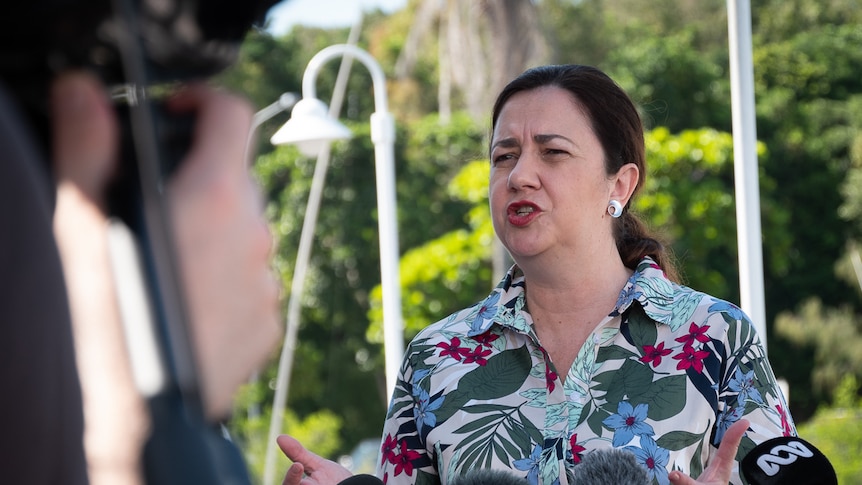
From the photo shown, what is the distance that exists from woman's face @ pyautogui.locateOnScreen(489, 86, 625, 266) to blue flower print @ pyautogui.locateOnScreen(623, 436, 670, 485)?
535 mm

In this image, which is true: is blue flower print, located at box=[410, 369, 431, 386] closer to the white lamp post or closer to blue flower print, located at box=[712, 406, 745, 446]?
blue flower print, located at box=[712, 406, 745, 446]

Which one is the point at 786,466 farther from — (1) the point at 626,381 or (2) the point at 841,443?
(2) the point at 841,443

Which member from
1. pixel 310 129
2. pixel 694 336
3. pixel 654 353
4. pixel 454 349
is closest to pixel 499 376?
pixel 454 349

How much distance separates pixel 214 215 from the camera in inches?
25.9

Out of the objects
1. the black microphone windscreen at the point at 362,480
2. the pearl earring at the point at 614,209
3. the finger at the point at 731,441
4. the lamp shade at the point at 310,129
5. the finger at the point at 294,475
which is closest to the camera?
the black microphone windscreen at the point at 362,480

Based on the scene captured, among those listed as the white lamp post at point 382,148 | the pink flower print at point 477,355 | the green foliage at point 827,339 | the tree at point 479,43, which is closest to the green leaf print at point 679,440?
the pink flower print at point 477,355

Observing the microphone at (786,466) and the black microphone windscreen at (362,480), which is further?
the microphone at (786,466)

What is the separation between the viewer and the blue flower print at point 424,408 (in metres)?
2.70

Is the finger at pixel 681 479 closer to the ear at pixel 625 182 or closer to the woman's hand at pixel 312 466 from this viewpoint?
the woman's hand at pixel 312 466

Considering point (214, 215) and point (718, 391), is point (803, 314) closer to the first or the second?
point (718, 391)

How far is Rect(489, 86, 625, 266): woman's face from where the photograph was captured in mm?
2775

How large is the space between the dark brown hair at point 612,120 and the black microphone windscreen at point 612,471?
1112mm

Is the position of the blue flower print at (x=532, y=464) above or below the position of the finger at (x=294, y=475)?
below

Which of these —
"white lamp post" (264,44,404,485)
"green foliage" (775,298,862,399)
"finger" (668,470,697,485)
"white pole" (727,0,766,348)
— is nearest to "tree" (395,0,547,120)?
"white lamp post" (264,44,404,485)
